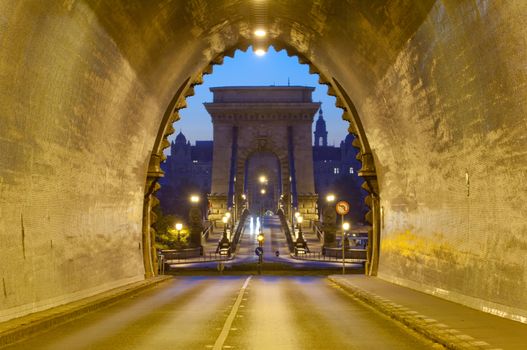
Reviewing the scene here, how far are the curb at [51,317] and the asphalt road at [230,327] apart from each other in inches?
7.6

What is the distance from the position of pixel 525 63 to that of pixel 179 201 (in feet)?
393

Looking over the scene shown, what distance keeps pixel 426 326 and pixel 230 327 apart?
314 cm

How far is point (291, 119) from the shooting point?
100000 millimetres

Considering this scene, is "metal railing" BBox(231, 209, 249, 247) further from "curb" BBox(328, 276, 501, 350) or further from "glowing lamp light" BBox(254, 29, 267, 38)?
"curb" BBox(328, 276, 501, 350)

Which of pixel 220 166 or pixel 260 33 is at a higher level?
pixel 220 166

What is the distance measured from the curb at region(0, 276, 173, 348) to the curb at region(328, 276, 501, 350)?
5943 mm

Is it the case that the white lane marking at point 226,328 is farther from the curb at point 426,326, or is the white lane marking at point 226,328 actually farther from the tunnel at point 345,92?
the tunnel at point 345,92

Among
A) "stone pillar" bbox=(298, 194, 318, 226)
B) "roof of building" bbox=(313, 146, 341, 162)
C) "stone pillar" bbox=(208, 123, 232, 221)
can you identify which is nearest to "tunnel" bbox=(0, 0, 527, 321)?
"stone pillar" bbox=(298, 194, 318, 226)

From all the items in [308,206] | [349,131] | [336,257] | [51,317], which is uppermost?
[308,206]

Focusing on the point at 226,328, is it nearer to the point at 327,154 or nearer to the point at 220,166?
the point at 220,166

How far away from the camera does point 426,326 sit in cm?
1054

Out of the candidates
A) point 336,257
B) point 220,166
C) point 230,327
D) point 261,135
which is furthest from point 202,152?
point 230,327

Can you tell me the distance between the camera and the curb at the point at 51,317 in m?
9.91

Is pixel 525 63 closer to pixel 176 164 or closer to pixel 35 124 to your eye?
pixel 35 124
